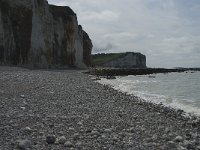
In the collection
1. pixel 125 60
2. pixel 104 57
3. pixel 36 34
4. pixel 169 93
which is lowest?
pixel 169 93

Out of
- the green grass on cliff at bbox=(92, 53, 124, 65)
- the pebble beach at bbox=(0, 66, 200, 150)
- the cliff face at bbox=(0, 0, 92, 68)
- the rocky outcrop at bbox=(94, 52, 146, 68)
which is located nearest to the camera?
the pebble beach at bbox=(0, 66, 200, 150)

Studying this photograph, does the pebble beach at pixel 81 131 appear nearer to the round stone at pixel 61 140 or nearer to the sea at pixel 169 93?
the round stone at pixel 61 140

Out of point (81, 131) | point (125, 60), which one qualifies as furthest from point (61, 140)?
point (125, 60)

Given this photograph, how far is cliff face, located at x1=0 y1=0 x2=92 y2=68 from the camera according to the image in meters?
49.3

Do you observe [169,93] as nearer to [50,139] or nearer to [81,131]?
[81,131]

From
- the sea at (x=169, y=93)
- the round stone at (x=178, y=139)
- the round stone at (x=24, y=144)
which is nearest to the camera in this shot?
the round stone at (x=24, y=144)

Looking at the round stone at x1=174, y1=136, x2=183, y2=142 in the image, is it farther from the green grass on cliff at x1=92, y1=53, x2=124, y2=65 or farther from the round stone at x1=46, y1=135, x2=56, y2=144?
the green grass on cliff at x1=92, y1=53, x2=124, y2=65

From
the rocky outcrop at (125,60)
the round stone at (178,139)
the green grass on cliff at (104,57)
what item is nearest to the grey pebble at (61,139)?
the round stone at (178,139)

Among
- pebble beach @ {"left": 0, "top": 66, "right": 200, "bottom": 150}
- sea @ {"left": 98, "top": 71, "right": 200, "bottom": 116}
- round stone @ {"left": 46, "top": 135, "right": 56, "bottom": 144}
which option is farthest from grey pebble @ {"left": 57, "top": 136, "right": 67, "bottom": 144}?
sea @ {"left": 98, "top": 71, "right": 200, "bottom": 116}

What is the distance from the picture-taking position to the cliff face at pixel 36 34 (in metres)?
49.3

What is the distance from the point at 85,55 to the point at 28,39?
48043 millimetres

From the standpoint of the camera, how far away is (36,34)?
2317 inches

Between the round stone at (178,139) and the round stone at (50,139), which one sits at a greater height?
the round stone at (50,139)

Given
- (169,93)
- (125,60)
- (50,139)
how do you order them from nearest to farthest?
(50,139) → (169,93) → (125,60)
